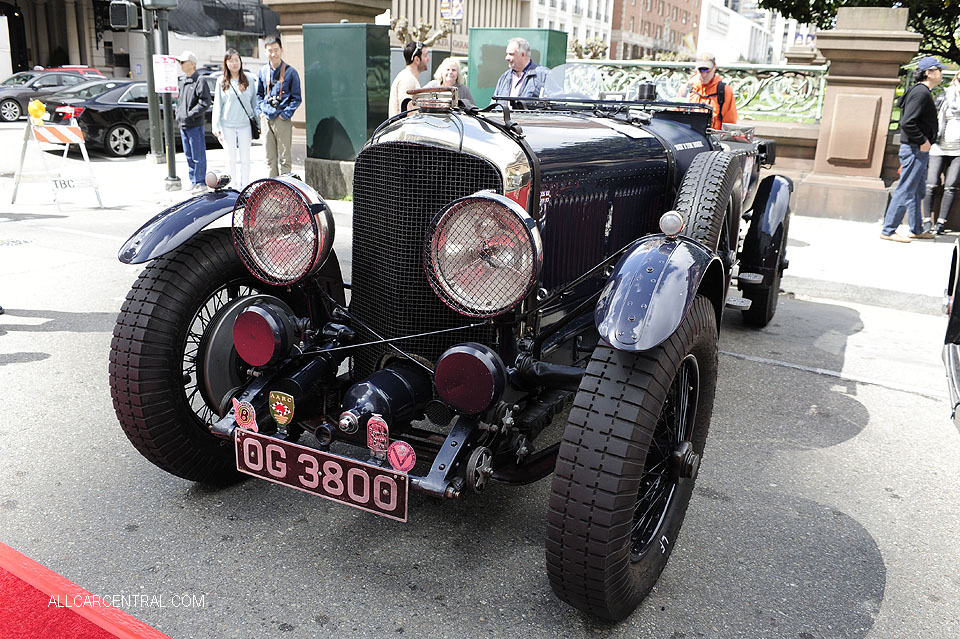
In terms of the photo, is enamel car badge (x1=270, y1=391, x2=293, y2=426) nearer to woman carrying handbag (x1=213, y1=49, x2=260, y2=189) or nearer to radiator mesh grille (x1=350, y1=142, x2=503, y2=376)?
radiator mesh grille (x1=350, y1=142, x2=503, y2=376)

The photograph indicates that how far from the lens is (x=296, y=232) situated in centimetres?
278

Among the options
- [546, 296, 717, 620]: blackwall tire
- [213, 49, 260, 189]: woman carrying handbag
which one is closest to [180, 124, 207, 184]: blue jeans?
[213, 49, 260, 189]: woman carrying handbag

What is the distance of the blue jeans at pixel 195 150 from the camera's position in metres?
10.2

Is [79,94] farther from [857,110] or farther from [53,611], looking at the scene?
[53,611]

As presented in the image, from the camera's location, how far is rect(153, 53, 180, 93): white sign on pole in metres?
10.3

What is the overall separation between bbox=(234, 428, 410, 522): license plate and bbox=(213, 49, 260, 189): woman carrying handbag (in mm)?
7744

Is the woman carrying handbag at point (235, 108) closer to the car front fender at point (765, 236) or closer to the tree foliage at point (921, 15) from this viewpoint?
the car front fender at point (765, 236)

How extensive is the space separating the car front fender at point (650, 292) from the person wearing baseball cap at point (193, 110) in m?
8.53

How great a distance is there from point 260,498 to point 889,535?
2.43m

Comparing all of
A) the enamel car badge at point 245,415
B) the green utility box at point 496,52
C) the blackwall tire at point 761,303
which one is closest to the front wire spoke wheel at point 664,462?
the enamel car badge at point 245,415

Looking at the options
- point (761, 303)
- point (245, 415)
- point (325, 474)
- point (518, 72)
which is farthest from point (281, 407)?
point (518, 72)

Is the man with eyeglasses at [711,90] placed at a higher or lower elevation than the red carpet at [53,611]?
higher

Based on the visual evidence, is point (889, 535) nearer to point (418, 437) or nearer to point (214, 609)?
point (418, 437)

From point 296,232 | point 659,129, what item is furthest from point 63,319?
point 659,129
